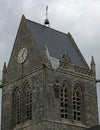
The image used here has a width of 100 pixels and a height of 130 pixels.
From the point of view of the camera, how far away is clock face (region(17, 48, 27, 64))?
59.2 m

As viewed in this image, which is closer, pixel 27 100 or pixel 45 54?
pixel 45 54

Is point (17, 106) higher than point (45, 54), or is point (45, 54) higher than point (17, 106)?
point (45, 54)

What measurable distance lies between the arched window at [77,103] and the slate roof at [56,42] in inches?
150

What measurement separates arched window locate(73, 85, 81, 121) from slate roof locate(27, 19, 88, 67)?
150 inches

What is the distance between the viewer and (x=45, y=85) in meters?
54.5

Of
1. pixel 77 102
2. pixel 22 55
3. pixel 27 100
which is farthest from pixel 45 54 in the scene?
pixel 77 102

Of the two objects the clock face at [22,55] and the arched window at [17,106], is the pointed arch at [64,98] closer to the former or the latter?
the arched window at [17,106]

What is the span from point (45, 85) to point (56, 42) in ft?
28.5

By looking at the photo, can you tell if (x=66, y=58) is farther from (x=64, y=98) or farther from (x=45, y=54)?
(x=64, y=98)

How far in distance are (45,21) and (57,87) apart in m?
12.3

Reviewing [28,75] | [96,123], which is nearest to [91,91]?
[96,123]

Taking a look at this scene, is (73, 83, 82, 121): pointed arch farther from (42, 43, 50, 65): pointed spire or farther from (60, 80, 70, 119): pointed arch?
(42, 43, 50, 65): pointed spire

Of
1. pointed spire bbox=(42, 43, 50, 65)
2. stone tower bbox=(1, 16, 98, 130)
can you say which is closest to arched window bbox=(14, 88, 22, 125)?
stone tower bbox=(1, 16, 98, 130)

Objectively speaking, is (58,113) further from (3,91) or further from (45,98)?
(3,91)
